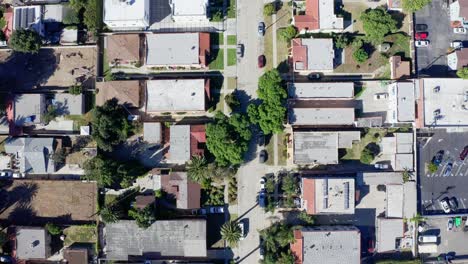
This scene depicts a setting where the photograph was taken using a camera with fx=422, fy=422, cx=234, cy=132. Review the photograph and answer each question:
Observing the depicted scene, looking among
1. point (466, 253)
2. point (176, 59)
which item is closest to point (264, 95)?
point (176, 59)

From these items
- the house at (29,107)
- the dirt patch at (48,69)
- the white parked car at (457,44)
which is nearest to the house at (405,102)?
the white parked car at (457,44)

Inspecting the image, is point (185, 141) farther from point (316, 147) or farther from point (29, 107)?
point (29, 107)

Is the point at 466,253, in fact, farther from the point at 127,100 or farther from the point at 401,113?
the point at 127,100

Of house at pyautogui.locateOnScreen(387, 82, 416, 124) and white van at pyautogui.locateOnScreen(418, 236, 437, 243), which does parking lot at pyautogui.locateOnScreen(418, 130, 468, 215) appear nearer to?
white van at pyautogui.locateOnScreen(418, 236, 437, 243)

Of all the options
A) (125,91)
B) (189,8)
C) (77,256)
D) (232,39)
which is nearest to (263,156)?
(232,39)

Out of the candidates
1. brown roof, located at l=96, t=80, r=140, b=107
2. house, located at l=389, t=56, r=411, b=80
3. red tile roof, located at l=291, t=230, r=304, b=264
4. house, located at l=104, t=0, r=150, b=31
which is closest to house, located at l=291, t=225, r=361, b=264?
red tile roof, located at l=291, t=230, r=304, b=264

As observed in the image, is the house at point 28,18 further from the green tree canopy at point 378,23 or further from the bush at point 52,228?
the green tree canopy at point 378,23
